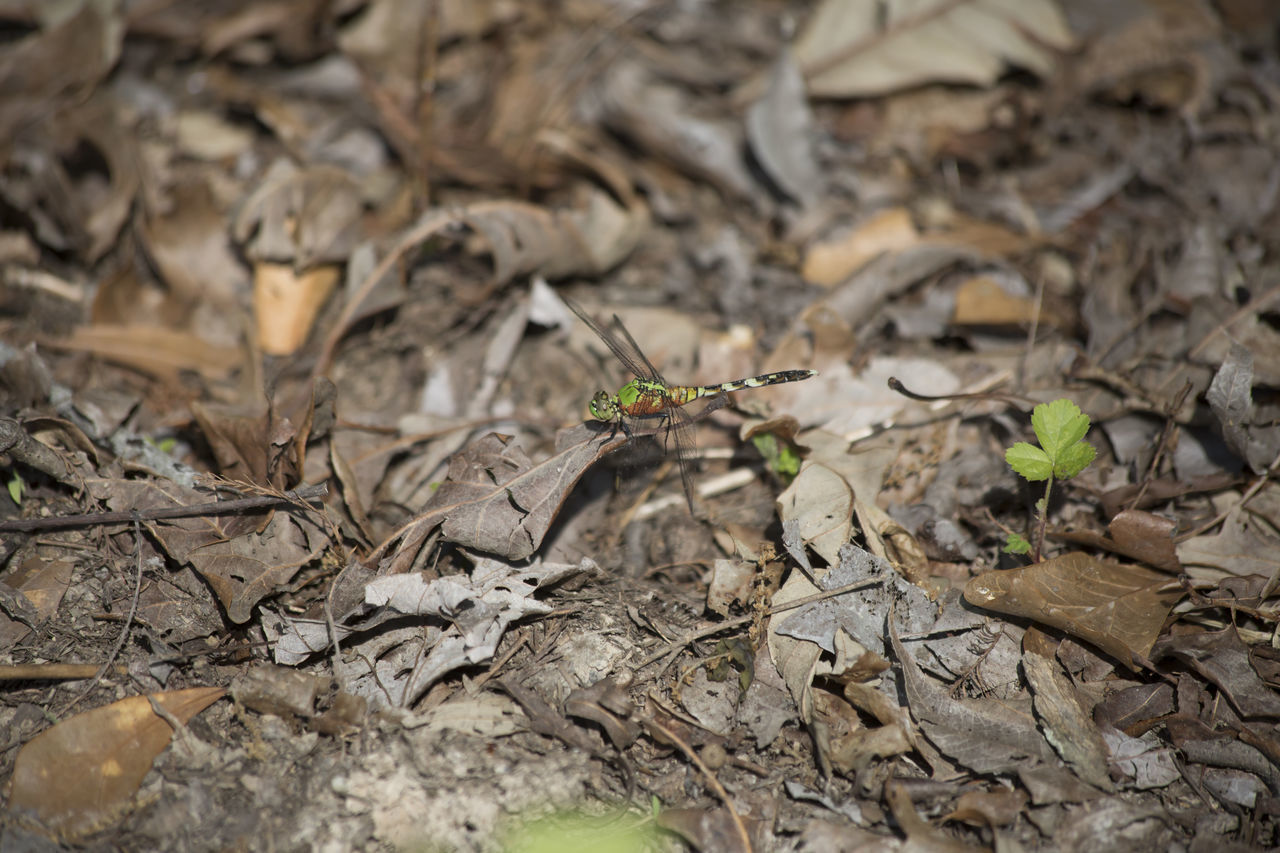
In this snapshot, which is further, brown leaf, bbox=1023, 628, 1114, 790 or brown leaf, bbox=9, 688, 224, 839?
brown leaf, bbox=1023, 628, 1114, 790

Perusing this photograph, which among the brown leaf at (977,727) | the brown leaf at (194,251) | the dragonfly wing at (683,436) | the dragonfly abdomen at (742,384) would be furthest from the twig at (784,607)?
the brown leaf at (194,251)

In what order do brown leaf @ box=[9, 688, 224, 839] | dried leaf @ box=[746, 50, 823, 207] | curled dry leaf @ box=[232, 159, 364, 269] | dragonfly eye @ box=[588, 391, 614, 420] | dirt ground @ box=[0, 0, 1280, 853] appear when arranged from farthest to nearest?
dried leaf @ box=[746, 50, 823, 207]
curled dry leaf @ box=[232, 159, 364, 269]
dragonfly eye @ box=[588, 391, 614, 420]
dirt ground @ box=[0, 0, 1280, 853]
brown leaf @ box=[9, 688, 224, 839]

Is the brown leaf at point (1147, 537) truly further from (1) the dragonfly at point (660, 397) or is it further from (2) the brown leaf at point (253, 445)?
(2) the brown leaf at point (253, 445)

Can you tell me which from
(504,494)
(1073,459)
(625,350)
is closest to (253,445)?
(504,494)

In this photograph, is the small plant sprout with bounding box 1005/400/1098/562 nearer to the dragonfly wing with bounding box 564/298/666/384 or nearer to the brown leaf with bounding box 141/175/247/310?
the dragonfly wing with bounding box 564/298/666/384

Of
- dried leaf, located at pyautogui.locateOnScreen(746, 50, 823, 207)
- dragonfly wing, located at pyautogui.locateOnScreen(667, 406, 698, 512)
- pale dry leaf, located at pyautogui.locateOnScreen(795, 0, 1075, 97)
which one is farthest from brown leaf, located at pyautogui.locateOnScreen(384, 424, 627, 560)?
pale dry leaf, located at pyautogui.locateOnScreen(795, 0, 1075, 97)

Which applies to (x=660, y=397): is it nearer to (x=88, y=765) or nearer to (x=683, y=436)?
(x=683, y=436)
